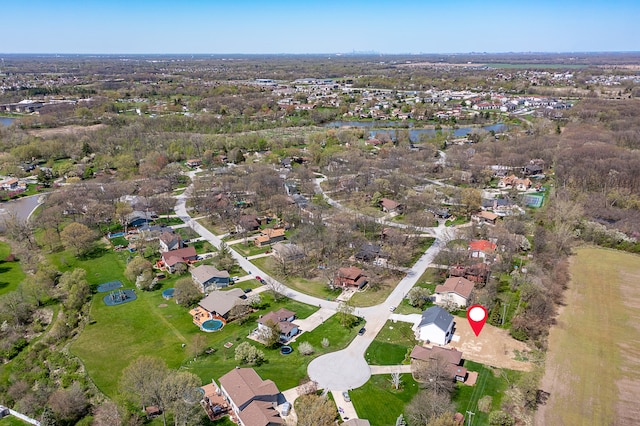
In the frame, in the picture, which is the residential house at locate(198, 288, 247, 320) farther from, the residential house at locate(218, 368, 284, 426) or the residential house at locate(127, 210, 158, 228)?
the residential house at locate(127, 210, 158, 228)

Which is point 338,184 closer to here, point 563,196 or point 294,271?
point 294,271

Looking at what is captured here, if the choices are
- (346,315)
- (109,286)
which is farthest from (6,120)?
(346,315)

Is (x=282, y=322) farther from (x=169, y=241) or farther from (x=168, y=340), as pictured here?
(x=169, y=241)

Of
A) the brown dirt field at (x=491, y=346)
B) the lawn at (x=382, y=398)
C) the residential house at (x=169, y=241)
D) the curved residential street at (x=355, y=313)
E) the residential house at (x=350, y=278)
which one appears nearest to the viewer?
the lawn at (x=382, y=398)

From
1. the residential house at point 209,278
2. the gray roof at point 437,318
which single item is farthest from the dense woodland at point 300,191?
the residential house at point 209,278

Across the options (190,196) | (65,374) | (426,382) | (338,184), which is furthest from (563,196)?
(65,374)

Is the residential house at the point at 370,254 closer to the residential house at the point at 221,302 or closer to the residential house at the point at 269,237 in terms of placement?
the residential house at the point at 269,237

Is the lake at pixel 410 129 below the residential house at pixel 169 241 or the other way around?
the other way around
